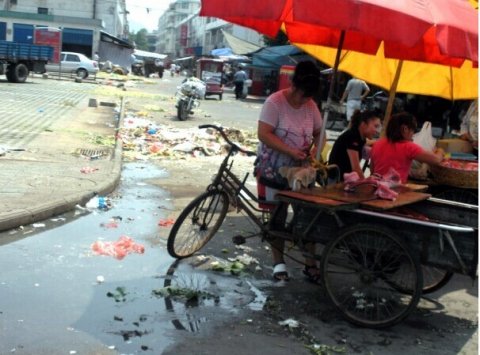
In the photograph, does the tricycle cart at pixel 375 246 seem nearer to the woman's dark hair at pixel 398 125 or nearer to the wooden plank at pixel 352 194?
the wooden plank at pixel 352 194

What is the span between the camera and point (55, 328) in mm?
3938

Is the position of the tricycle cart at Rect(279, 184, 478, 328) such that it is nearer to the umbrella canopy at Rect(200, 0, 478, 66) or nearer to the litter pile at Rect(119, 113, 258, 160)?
the umbrella canopy at Rect(200, 0, 478, 66)

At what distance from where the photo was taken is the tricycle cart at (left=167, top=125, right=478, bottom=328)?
4.29 meters

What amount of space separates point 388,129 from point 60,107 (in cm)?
1543

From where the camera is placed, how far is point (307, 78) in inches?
191

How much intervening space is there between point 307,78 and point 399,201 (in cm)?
124

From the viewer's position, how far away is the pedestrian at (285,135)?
4887 millimetres

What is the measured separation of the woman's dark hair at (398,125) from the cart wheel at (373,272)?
138 centimetres

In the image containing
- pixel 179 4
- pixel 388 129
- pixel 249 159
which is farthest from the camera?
pixel 179 4

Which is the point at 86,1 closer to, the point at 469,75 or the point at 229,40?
the point at 229,40

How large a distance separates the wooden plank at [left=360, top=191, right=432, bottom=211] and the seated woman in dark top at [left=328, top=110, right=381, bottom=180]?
2.40ft

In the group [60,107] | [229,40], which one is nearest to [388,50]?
[60,107]

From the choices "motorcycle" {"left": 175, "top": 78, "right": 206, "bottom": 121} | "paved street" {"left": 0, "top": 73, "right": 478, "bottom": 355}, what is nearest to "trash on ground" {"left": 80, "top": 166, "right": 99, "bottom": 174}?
"paved street" {"left": 0, "top": 73, "right": 478, "bottom": 355}

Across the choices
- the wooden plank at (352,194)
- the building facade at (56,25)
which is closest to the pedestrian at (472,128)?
the wooden plank at (352,194)
